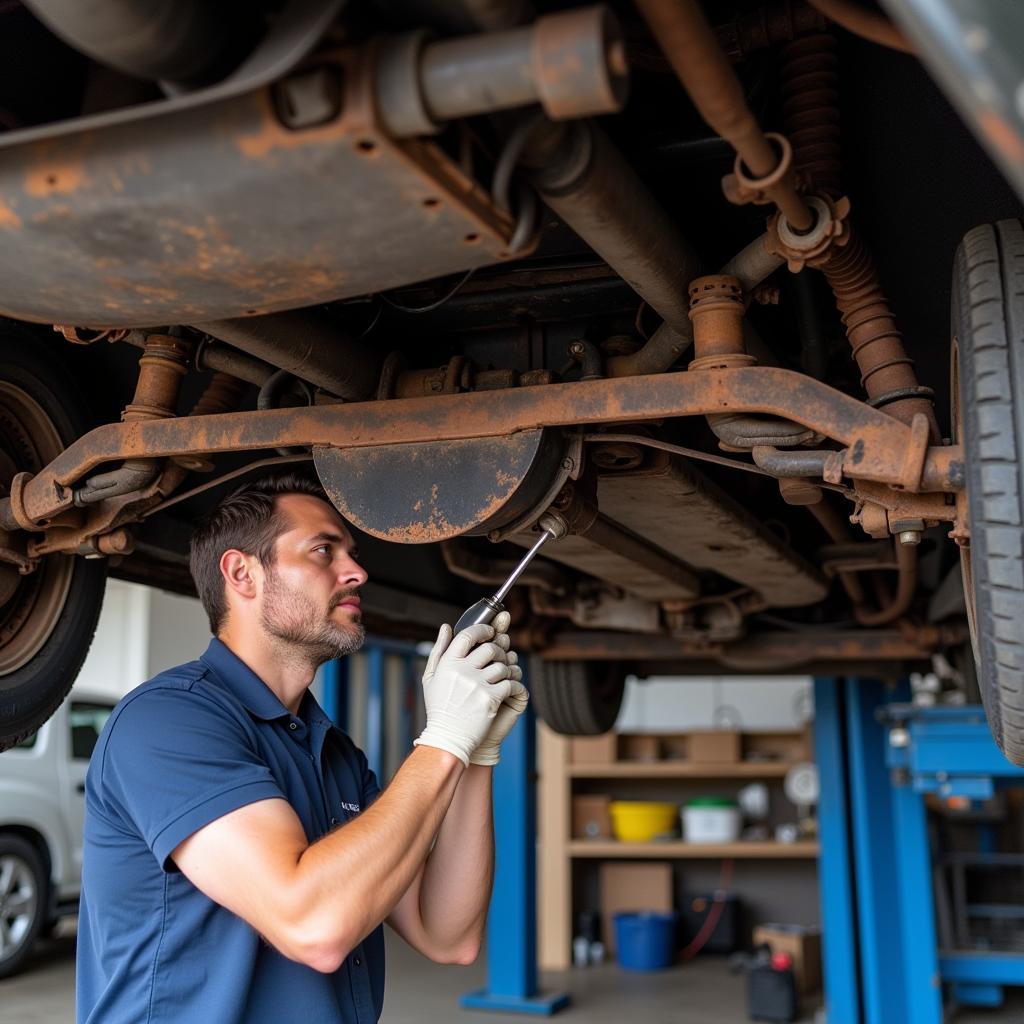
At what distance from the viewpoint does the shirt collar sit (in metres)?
1.55

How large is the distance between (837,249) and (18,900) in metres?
5.13

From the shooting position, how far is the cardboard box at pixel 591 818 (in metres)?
7.05

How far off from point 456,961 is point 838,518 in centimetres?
131

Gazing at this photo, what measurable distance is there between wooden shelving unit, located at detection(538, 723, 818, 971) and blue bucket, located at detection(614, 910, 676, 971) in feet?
1.19

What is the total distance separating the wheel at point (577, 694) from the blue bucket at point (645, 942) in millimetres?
2779

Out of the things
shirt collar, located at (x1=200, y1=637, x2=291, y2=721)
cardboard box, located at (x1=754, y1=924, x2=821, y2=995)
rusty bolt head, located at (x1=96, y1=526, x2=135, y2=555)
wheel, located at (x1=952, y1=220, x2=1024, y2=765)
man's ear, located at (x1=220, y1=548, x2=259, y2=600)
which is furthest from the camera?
cardboard box, located at (x1=754, y1=924, x2=821, y2=995)

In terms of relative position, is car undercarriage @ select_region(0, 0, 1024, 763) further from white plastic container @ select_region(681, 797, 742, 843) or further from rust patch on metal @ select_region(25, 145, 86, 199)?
white plastic container @ select_region(681, 797, 742, 843)

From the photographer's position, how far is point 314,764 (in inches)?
63.0

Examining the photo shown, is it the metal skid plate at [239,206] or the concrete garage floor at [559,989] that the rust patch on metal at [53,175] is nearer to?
the metal skid plate at [239,206]

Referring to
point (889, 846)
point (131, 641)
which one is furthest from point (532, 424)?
point (131, 641)

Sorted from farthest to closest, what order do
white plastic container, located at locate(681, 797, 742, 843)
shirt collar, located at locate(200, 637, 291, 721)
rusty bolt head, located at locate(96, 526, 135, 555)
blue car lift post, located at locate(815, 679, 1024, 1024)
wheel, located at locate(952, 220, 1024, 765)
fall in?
white plastic container, located at locate(681, 797, 742, 843), blue car lift post, located at locate(815, 679, 1024, 1024), rusty bolt head, located at locate(96, 526, 135, 555), shirt collar, located at locate(200, 637, 291, 721), wheel, located at locate(952, 220, 1024, 765)

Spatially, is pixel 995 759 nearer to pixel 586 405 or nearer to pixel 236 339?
pixel 586 405

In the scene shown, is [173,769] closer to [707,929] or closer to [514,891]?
[514,891]

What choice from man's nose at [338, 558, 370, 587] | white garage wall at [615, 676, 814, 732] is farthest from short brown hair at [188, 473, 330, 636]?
white garage wall at [615, 676, 814, 732]
